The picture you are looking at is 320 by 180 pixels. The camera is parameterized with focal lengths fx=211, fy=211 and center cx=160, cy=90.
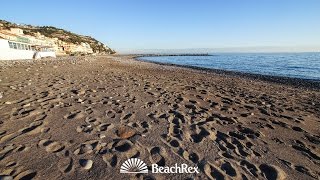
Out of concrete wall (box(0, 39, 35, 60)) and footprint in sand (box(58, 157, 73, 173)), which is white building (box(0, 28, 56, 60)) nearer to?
concrete wall (box(0, 39, 35, 60))

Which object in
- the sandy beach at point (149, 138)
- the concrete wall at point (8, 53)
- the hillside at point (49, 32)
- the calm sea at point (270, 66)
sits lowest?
the calm sea at point (270, 66)

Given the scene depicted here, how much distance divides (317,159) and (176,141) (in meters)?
2.71

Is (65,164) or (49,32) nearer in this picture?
(65,164)

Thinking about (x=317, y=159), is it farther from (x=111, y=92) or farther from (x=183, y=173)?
(x=111, y=92)

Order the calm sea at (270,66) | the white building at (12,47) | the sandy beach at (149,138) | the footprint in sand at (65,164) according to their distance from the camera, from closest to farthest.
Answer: the footprint in sand at (65,164) < the sandy beach at (149,138) < the calm sea at (270,66) < the white building at (12,47)

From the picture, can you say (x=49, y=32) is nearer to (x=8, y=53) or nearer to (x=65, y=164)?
(x=8, y=53)

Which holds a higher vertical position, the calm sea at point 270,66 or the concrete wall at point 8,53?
the concrete wall at point 8,53

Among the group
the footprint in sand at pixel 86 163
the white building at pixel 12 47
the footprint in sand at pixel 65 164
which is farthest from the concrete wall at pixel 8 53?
the footprint in sand at pixel 86 163

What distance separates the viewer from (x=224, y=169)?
3.45 metres

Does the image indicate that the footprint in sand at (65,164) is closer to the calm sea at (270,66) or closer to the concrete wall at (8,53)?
the calm sea at (270,66)

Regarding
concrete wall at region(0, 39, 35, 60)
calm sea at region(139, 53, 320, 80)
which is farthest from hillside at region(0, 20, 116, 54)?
calm sea at region(139, 53, 320, 80)

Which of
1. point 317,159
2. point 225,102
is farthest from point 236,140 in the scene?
point 225,102

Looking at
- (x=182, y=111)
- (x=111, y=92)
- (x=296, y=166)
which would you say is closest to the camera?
(x=296, y=166)

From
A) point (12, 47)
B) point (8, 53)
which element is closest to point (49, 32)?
point (12, 47)
